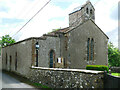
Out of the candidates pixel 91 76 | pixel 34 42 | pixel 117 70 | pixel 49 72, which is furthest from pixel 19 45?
pixel 117 70

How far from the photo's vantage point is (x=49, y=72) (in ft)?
40.3

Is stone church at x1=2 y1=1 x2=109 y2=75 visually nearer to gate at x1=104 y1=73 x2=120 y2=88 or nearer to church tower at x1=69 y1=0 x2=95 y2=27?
church tower at x1=69 y1=0 x2=95 y2=27

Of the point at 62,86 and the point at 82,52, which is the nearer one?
the point at 62,86

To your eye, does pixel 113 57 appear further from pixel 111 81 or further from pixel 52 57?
pixel 111 81

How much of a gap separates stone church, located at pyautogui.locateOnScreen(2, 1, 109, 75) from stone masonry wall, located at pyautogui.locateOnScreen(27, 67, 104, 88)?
11.3 ft

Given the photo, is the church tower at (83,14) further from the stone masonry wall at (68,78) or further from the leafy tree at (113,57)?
the leafy tree at (113,57)

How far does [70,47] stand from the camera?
20.8 metres

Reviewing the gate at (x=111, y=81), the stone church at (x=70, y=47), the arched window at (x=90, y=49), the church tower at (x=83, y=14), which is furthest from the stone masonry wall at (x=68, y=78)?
the church tower at (x=83, y=14)

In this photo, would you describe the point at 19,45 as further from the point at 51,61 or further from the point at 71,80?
the point at 71,80

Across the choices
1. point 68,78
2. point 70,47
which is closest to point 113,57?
point 70,47

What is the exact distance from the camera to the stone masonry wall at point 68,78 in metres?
7.93

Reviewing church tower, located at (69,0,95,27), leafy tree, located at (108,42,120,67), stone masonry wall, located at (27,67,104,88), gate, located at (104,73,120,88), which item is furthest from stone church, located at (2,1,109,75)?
leafy tree, located at (108,42,120,67)

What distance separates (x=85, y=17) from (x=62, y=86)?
16088mm

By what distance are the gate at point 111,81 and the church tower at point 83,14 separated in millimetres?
17720
